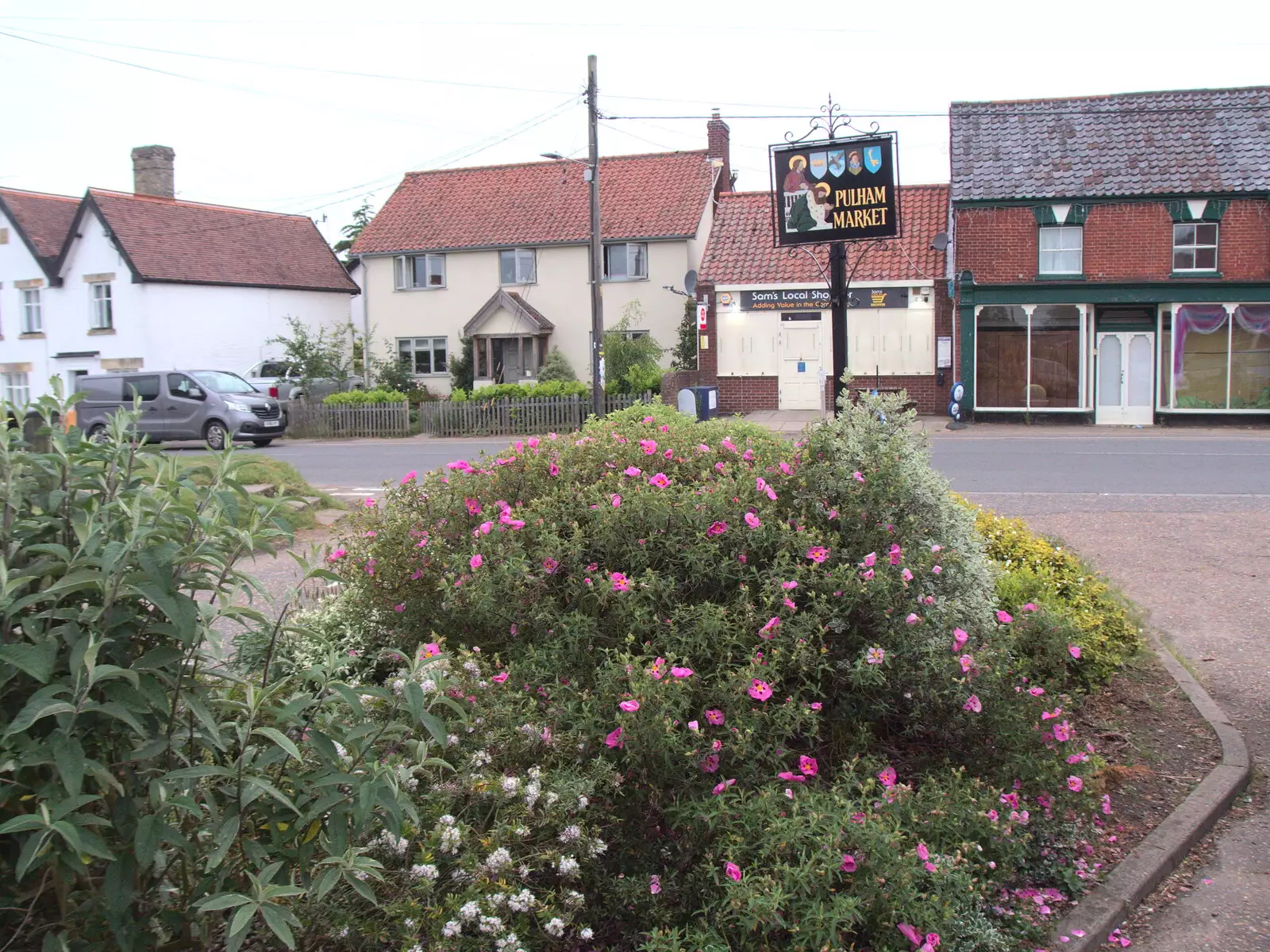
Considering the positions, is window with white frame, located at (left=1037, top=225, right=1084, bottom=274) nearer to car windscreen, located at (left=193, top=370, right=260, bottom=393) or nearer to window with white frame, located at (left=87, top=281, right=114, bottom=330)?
car windscreen, located at (left=193, top=370, right=260, bottom=393)

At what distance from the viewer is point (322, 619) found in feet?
16.3

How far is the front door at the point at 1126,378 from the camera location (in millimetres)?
28469

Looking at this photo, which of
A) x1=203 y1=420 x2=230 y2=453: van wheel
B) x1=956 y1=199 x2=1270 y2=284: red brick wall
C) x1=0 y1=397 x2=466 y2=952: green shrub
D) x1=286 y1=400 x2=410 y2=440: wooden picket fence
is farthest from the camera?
x1=286 y1=400 x2=410 y2=440: wooden picket fence

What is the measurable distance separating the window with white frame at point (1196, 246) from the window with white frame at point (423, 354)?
24.0 metres

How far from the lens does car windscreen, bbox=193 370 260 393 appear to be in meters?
29.1

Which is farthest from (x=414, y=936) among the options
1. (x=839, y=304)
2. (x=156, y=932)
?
(x=839, y=304)

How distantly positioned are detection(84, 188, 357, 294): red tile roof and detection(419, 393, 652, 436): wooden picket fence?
12.8 metres

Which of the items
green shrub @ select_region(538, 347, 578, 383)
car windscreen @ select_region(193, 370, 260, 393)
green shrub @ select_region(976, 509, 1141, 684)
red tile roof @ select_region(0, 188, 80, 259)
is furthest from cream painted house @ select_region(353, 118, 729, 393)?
green shrub @ select_region(976, 509, 1141, 684)

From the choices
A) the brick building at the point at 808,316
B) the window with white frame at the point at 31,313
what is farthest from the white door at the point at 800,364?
the window with white frame at the point at 31,313

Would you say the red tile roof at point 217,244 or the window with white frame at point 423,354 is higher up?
the red tile roof at point 217,244

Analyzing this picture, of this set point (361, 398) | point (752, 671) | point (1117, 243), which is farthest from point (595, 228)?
point (752, 671)

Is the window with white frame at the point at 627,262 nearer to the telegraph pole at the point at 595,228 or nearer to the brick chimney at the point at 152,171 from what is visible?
the telegraph pole at the point at 595,228

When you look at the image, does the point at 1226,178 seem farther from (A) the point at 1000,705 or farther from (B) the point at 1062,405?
(A) the point at 1000,705

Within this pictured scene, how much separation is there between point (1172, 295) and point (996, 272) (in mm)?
4175
